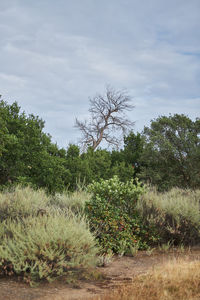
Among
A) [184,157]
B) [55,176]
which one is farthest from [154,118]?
[55,176]

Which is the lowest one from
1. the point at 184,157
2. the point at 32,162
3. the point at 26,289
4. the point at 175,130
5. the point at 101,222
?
the point at 26,289

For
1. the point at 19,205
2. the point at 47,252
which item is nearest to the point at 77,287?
the point at 47,252

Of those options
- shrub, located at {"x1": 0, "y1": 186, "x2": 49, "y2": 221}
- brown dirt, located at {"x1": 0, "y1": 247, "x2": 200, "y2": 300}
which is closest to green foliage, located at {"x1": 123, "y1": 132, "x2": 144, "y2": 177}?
shrub, located at {"x1": 0, "y1": 186, "x2": 49, "y2": 221}

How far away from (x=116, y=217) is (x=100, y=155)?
16.7 meters

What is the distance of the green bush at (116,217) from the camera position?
8836mm

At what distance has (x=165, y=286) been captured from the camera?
556 centimetres

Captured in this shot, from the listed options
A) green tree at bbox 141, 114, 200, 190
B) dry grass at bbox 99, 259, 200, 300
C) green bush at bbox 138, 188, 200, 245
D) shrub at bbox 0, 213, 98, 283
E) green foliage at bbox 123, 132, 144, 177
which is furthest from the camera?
green foliage at bbox 123, 132, 144, 177

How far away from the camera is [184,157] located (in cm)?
2858

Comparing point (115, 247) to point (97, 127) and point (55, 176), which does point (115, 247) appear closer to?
point (55, 176)

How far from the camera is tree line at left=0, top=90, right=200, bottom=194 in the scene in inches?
689

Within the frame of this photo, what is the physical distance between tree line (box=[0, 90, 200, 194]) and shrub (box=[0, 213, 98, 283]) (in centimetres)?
946

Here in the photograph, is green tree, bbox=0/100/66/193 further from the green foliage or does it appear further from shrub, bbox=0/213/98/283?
the green foliage

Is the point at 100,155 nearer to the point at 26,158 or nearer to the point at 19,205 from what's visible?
the point at 26,158

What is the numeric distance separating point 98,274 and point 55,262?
39.2 inches
